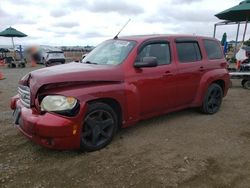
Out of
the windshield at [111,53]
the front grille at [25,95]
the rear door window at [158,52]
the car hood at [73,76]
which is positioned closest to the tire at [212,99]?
the rear door window at [158,52]

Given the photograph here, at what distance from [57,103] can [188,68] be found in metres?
2.81

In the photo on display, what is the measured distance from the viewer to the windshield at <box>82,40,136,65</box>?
4699 mm

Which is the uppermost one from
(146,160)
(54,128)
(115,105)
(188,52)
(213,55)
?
(188,52)

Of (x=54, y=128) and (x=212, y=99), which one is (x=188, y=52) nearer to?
(x=212, y=99)

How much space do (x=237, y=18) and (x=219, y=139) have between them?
9.61m

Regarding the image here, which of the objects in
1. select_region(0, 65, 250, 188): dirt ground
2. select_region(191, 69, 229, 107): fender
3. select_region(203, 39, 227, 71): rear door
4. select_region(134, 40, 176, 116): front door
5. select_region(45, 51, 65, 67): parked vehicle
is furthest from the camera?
select_region(45, 51, 65, 67): parked vehicle

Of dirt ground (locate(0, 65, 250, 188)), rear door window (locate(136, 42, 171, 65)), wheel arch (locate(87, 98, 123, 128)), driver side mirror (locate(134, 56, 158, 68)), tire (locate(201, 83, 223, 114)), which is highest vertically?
rear door window (locate(136, 42, 171, 65))

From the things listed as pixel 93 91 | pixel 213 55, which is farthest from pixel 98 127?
pixel 213 55

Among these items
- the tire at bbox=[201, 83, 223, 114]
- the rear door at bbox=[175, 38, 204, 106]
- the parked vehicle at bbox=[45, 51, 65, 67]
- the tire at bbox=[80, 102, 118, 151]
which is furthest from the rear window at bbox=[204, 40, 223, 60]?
the parked vehicle at bbox=[45, 51, 65, 67]

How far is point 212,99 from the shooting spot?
20.4ft

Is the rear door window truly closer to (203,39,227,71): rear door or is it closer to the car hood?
the car hood

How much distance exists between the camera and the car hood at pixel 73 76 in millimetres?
3799

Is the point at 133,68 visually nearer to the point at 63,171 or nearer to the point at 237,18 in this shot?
the point at 63,171

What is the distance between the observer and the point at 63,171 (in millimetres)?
3547
